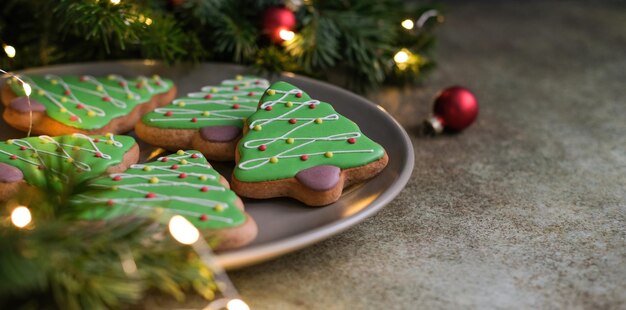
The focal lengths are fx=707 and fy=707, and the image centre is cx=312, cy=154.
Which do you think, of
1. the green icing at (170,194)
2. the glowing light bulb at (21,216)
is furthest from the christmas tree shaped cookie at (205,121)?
the glowing light bulb at (21,216)

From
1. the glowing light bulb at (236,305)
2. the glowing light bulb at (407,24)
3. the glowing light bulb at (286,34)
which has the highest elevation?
the glowing light bulb at (407,24)

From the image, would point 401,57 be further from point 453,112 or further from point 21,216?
point 21,216

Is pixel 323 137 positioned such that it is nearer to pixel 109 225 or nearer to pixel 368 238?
pixel 368 238

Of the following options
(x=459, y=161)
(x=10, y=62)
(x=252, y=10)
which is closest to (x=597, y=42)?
(x=459, y=161)

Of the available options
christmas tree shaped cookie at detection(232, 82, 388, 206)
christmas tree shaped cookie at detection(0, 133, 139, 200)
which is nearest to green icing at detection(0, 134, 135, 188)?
christmas tree shaped cookie at detection(0, 133, 139, 200)

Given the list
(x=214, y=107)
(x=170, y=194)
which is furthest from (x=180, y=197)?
(x=214, y=107)

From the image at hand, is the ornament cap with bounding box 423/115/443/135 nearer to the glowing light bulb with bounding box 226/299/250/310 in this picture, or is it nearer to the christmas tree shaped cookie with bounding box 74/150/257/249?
the christmas tree shaped cookie with bounding box 74/150/257/249

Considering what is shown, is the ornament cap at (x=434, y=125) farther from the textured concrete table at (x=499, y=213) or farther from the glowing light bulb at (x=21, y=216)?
the glowing light bulb at (x=21, y=216)
